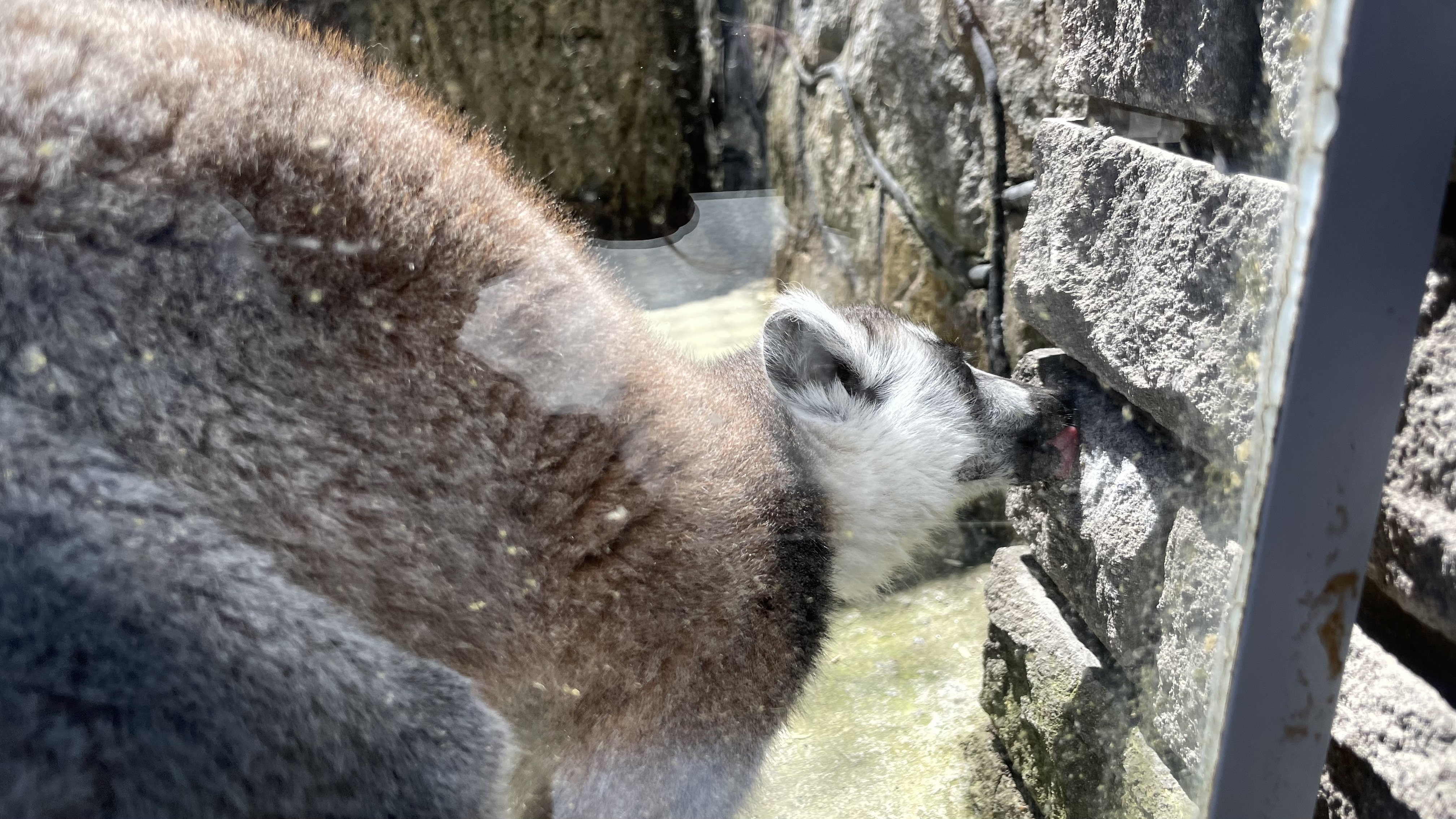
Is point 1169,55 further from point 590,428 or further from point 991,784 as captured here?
point 991,784

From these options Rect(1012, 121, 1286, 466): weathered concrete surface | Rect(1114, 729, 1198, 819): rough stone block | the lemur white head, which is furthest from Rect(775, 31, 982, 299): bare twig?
Rect(1114, 729, 1198, 819): rough stone block

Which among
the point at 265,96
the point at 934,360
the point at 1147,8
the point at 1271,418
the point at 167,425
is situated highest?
the point at 1147,8

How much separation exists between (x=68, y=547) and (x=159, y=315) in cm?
28

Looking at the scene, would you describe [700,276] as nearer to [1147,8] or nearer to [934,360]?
[934,360]

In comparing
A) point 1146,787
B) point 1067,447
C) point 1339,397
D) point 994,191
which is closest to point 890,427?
point 1067,447

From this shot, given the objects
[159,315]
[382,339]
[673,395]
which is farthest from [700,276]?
[159,315]

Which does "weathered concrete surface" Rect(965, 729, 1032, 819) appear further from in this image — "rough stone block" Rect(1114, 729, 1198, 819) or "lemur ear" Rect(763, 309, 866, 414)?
"lemur ear" Rect(763, 309, 866, 414)

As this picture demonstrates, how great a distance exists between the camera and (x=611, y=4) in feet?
7.06

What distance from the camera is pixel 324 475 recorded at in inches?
45.8

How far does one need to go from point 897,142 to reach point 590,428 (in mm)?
1804

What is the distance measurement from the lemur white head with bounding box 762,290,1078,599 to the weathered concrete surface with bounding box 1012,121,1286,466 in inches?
10.6

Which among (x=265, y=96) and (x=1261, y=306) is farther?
(x=265, y=96)

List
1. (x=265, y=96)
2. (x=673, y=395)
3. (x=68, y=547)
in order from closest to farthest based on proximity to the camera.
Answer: (x=68, y=547), (x=265, y=96), (x=673, y=395)

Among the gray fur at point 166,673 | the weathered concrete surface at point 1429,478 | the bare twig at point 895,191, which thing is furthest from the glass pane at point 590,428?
the bare twig at point 895,191
